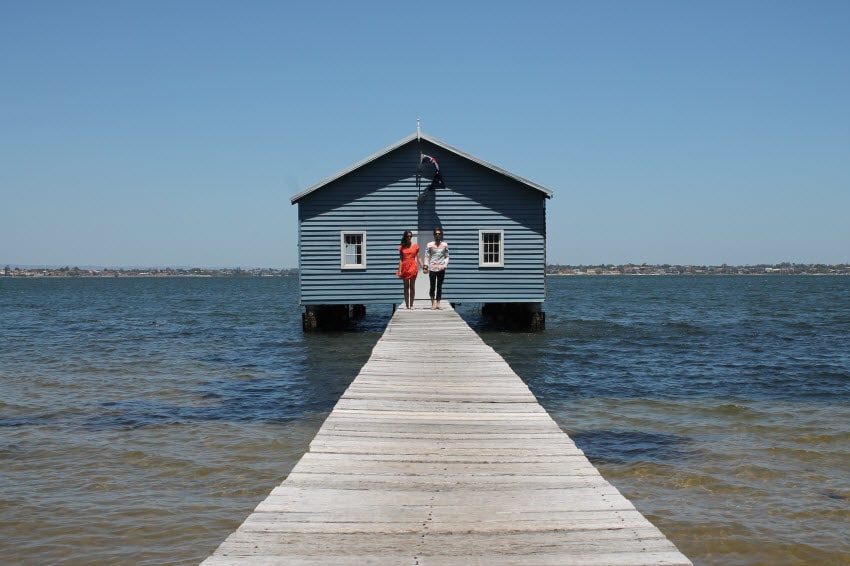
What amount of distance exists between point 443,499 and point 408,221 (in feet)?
68.0

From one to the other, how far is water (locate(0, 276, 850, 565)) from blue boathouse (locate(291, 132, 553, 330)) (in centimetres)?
213

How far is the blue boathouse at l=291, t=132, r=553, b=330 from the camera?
25469mm

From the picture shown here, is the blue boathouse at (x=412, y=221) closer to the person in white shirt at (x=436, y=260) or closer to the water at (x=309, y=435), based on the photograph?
the water at (x=309, y=435)

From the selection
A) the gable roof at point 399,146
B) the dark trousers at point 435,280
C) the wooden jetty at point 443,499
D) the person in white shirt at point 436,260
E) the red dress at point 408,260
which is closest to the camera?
the wooden jetty at point 443,499

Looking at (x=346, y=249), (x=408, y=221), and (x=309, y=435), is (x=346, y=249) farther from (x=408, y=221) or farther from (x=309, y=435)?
(x=309, y=435)

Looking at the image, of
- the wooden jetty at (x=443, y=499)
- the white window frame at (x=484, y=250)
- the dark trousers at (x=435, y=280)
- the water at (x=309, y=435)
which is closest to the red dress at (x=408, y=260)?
the dark trousers at (x=435, y=280)

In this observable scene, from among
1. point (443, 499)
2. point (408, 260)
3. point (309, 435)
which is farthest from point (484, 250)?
point (443, 499)

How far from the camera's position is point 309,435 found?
12305 millimetres

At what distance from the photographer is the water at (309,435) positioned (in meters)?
8.00

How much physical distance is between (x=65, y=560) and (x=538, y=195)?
20566 millimetres

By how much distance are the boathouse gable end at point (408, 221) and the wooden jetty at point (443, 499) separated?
56.9ft

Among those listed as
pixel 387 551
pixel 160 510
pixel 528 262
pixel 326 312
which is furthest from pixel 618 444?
pixel 326 312

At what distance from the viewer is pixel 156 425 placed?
13.4 m

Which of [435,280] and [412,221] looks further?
[412,221]
